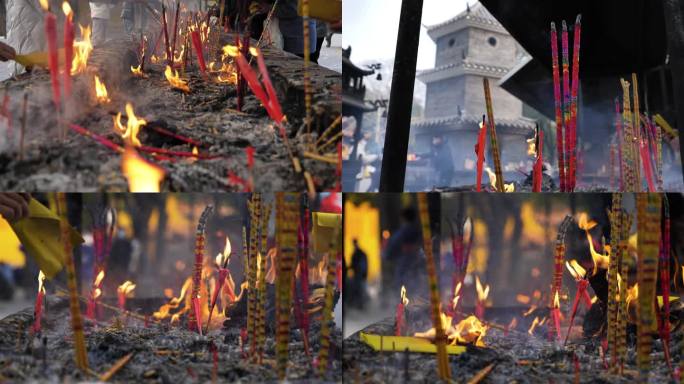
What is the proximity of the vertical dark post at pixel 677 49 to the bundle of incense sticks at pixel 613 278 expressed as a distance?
63.7 inches

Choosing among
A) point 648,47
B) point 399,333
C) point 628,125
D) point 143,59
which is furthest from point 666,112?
point 143,59

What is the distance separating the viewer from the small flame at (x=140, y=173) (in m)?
2.73

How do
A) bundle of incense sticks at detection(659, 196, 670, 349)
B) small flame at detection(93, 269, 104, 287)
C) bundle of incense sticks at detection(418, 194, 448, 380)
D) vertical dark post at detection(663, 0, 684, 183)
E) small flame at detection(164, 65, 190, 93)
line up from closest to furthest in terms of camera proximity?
bundle of incense sticks at detection(418, 194, 448, 380) < bundle of incense sticks at detection(659, 196, 670, 349) < small flame at detection(164, 65, 190, 93) < small flame at detection(93, 269, 104, 287) < vertical dark post at detection(663, 0, 684, 183)

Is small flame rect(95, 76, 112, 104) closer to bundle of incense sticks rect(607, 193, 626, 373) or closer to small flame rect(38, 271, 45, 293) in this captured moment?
small flame rect(38, 271, 45, 293)

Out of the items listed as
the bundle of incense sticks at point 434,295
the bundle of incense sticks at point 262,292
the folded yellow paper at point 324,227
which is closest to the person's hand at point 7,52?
the bundle of incense sticks at point 262,292

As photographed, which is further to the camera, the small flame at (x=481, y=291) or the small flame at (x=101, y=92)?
the small flame at (x=481, y=291)

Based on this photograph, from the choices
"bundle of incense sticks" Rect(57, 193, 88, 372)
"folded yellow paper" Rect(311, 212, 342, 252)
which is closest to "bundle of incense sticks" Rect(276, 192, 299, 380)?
"folded yellow paper" Rect(311, 212, 342, 252)

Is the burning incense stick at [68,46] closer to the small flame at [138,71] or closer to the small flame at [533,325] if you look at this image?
the small flame at [138,71]

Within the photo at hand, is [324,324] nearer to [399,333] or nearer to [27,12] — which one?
[399,333]

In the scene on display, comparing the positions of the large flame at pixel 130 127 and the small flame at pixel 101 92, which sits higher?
the small flame at pixel 101 92

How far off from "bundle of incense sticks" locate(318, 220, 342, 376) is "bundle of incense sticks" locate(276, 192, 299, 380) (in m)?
0.18

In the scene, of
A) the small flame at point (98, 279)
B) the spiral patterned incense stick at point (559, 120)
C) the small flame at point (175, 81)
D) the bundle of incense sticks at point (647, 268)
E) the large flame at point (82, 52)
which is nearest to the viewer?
the bundle of incense sticks at point (647, 268)

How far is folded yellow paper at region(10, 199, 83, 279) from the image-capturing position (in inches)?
123

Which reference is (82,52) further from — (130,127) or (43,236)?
(43,236)
